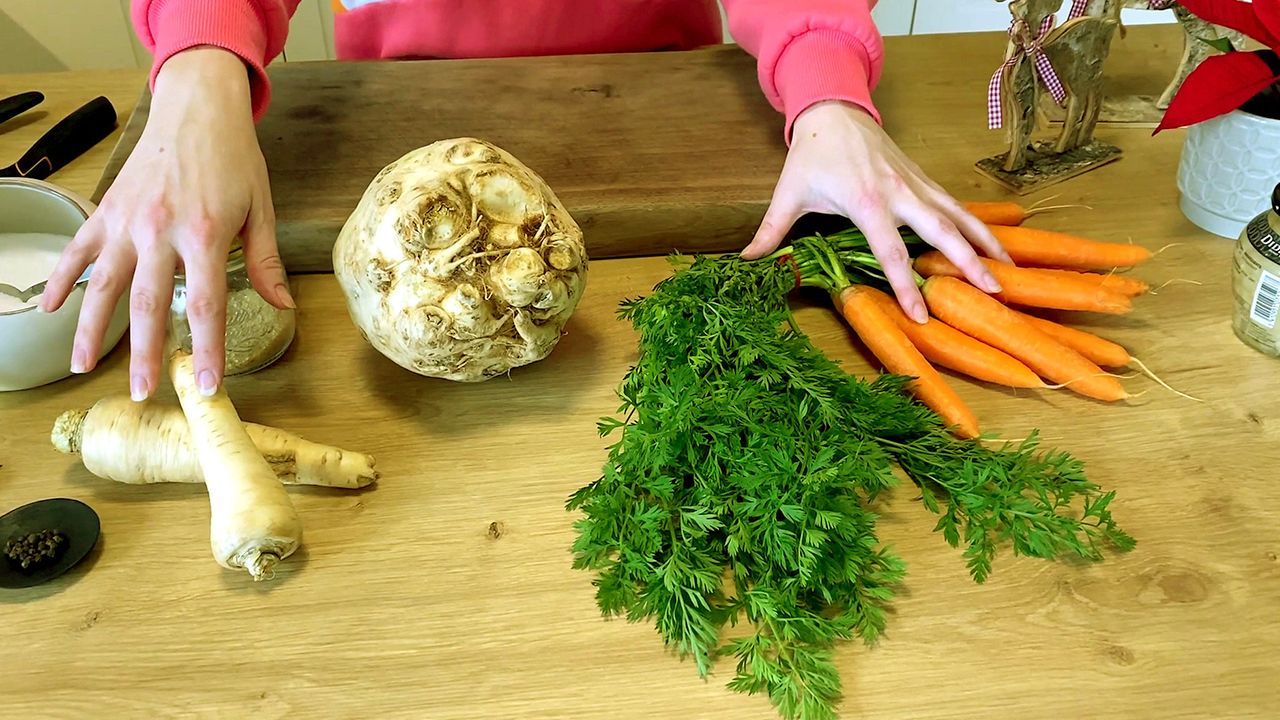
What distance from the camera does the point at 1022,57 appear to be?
1.18 m

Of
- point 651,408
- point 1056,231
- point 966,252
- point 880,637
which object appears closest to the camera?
point 880,637

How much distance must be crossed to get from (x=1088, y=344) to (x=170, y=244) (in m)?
0.92

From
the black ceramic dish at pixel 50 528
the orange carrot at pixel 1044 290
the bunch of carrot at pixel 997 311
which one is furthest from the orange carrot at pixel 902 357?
the black ceramic dish at pixel 50 528

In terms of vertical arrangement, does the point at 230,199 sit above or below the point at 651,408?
above

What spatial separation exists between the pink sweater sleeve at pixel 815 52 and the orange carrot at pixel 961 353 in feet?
0.85

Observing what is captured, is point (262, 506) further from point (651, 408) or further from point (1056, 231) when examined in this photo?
point (1056, 231)

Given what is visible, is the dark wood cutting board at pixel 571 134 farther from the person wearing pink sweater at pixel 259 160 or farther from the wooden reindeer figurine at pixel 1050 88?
the wooden reindeer figurine at pixel 1050 88

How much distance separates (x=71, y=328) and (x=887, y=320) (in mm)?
833

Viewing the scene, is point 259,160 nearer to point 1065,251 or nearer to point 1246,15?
point 1065,251

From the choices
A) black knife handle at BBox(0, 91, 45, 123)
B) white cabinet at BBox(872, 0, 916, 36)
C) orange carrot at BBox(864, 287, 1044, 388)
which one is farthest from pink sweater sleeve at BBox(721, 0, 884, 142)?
white cabinet at BBox(872, 0, 916, 36)

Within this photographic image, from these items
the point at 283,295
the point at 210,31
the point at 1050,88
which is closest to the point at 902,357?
the point at 1050,88

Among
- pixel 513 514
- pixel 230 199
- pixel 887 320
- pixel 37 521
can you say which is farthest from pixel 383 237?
pixel 887 320

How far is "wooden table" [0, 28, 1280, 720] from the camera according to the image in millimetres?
723

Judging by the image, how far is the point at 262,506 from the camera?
2.59ft
